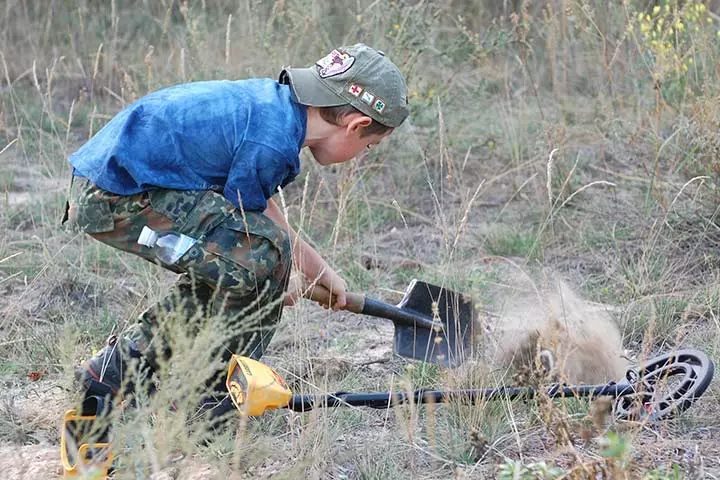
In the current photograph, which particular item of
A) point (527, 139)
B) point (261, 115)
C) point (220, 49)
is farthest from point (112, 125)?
point (220, 49)

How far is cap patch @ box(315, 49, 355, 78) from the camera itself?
3.06m

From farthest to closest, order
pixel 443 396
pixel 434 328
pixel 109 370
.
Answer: pixel 434 328, pixel 109 370, pixel 443 396

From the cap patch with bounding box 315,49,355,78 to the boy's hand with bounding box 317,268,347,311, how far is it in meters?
0.59

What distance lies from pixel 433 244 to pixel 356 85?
206 centimetres

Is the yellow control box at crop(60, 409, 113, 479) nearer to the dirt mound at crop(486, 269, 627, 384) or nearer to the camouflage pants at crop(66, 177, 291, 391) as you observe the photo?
the camouflage pants at crop(66, 177, 291, 391)

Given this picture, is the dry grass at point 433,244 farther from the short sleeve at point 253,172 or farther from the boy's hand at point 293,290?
the short sleeve at point 253,172

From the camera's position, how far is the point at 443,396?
3039 millimetres

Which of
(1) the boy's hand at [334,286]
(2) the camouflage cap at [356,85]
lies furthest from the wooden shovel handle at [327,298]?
(2) the camouflage cap at [356,85]

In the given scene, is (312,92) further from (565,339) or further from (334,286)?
(565,339)

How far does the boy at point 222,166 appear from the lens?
2959mm

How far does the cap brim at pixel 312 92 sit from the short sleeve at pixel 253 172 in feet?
0.66

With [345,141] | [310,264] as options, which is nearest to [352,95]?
[345,141]

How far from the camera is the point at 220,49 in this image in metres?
6.83

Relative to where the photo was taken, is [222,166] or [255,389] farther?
[222,166]
